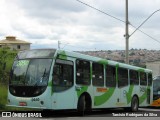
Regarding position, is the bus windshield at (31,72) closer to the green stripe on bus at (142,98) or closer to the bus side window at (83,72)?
the bus side window at (83,72)

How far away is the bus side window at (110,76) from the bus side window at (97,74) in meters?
0.59

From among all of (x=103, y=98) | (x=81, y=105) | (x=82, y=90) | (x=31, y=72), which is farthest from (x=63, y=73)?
(x=103, y=98)

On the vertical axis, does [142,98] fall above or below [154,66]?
below

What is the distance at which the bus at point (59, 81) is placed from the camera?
1560 centimetres

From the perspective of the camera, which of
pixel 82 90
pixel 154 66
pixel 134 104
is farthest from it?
pixel 154 66

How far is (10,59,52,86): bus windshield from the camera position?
51.4 feet

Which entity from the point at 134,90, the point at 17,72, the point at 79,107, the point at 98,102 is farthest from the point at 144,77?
the point at 17,72

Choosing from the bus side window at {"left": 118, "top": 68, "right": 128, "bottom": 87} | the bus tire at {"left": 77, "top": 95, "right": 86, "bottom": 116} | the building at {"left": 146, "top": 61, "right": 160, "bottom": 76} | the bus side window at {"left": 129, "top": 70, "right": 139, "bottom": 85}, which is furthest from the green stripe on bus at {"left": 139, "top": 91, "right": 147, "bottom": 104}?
the building at {"left": 146, "top": 61, "right": 160, "bottom": 76}

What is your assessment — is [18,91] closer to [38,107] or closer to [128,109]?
[38,107]

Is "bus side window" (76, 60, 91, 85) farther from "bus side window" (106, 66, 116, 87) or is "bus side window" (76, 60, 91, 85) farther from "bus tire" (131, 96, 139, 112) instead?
"bus tire" (131, 96, 139, 112)

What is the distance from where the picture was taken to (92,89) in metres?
18.3

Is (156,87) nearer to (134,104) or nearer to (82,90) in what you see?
(134,104)

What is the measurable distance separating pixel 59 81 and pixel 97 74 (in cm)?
325

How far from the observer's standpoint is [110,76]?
20.2 m
